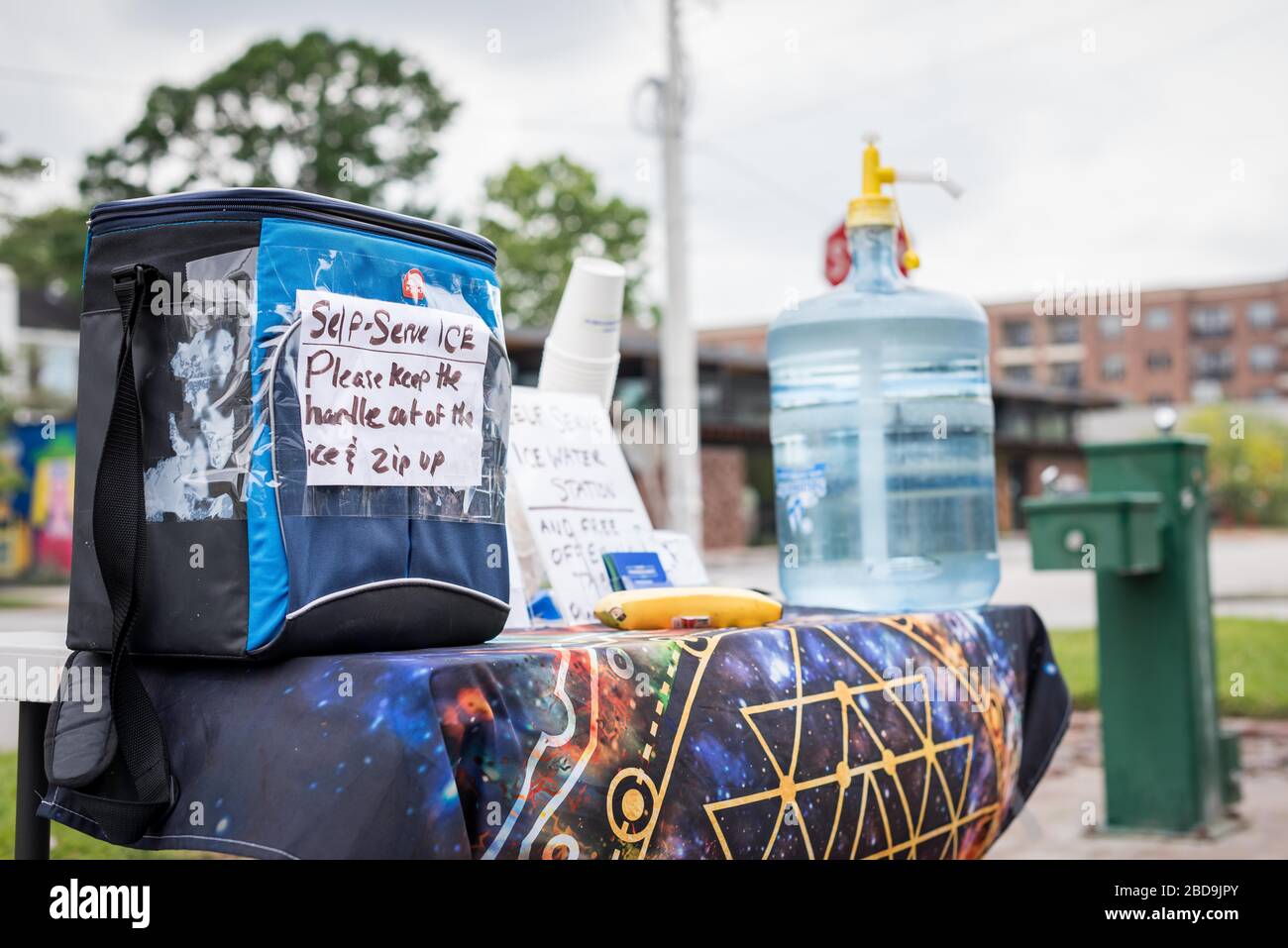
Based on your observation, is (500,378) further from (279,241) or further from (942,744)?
(942,744)

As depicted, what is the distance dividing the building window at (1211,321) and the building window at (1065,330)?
302 inches

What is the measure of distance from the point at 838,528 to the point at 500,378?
1.05 meters

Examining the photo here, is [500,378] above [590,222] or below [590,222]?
below

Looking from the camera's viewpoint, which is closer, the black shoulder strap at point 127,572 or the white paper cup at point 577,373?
the black shoulder strap at point 127,572

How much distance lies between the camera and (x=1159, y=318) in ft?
234

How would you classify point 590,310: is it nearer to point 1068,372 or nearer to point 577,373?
point 577,373

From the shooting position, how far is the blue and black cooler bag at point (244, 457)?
1.27 metres

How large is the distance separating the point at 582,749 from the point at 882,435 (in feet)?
3.95

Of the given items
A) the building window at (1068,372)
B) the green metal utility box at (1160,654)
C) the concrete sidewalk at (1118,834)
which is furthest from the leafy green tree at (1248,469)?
the green metal utility box at (1160,654)

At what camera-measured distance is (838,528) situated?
2357 mm

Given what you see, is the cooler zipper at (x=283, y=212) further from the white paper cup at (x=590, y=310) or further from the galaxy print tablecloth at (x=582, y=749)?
the white paper cup at (x=590, y=310)

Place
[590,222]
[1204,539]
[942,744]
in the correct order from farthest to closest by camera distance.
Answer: [590,222], [1204,539], [942,744]

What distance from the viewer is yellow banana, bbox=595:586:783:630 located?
1.74 m
